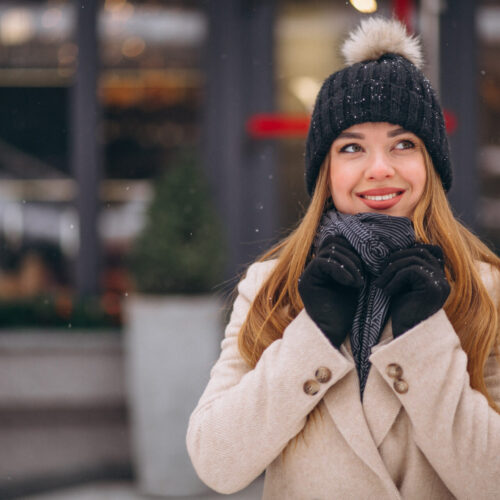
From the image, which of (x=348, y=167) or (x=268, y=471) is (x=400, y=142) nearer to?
(x=348, y=167)

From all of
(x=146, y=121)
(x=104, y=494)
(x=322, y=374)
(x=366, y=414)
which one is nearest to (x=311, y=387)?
(x=322, y=374)

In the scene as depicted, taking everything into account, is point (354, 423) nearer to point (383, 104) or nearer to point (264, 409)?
point (264, 409)

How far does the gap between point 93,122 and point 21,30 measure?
980mm

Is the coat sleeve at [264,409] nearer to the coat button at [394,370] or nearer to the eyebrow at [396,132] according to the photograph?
the coat button at [394,370]

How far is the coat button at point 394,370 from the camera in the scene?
143 centimetres

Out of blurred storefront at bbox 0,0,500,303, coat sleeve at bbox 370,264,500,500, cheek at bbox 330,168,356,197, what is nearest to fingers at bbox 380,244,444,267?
coat sleeve at bbox 370,264,500,500

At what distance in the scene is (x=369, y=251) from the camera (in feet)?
4.66

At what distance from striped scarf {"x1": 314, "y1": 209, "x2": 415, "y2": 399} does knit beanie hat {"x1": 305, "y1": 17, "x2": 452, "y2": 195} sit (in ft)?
0.65

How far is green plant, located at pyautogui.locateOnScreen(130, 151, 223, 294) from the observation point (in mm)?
4363

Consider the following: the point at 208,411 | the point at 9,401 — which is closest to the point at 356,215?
the point at 208,411

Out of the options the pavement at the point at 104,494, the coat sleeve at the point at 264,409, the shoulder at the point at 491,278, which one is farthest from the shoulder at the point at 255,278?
the pavement at the point at 104,494

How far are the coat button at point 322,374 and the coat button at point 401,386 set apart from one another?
0.42ft

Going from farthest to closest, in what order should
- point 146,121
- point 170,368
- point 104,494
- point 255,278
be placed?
1. point 146,121
2. point 104,494
3. point 170,368
4. point 255,278

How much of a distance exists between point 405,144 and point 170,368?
307 centimetres
